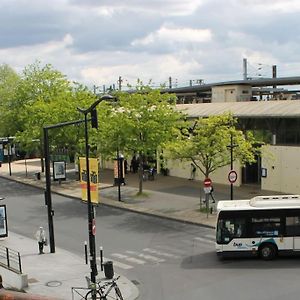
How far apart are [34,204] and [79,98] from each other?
1268 cm

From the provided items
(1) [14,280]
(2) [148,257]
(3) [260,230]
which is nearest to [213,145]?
(3) [260,230]

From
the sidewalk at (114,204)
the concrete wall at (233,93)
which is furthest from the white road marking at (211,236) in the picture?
the concrete wall at (233,93)

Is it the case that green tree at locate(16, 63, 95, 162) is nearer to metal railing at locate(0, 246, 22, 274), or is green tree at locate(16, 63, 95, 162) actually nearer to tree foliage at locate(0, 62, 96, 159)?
tree foliage at locate(0, 62, 96, 159)

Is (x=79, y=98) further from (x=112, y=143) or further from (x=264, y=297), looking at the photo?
(x=264, y=297)

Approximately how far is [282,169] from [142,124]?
10679mm

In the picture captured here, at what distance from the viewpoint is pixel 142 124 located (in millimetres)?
36375

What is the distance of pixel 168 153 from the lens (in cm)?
3450

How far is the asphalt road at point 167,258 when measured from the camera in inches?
733

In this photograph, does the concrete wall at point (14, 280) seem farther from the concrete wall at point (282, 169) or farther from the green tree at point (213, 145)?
the concrete wall at point (282, 169)

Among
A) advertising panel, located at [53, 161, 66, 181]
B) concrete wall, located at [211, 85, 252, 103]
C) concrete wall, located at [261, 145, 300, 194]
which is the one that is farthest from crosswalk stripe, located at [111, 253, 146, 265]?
concrete wall, located at [211, 85, 252, 103]

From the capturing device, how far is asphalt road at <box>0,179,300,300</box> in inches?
733

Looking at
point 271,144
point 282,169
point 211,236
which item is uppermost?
point 271,144

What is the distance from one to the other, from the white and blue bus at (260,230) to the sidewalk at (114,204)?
197 inches

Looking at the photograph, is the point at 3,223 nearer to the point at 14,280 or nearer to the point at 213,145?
A: the point at 14,280
